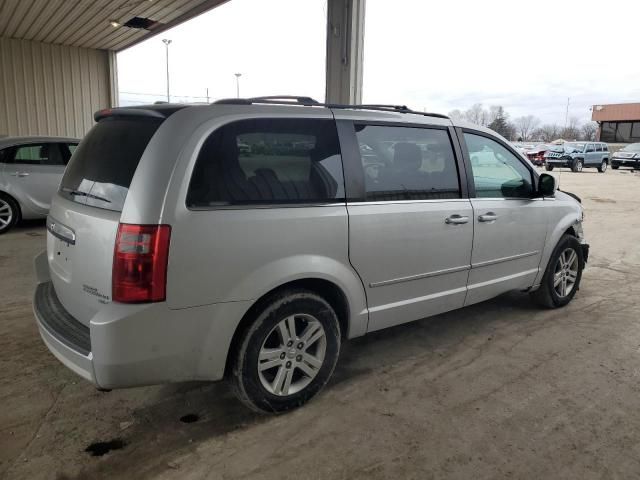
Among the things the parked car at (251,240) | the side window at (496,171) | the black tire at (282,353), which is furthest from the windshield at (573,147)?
the black tire at (282,353)

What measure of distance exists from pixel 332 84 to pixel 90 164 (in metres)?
4.45

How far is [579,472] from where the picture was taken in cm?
233

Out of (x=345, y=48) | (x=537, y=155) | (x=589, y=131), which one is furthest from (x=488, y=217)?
(x=589, y=131)

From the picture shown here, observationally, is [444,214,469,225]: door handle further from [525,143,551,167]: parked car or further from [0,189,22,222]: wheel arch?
[525,143,551,167]: parked car

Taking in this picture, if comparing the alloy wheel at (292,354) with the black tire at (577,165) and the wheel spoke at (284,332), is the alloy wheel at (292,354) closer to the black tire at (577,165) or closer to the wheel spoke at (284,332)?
the wheel spoke at (284,332)

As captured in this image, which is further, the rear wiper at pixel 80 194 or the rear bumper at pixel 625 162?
the rear bumper at pixel 625 162

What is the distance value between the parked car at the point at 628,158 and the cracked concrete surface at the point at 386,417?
2747cm

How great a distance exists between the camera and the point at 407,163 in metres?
3.25

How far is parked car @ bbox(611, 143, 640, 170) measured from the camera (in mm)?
26859

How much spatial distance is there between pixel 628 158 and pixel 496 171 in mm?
28171

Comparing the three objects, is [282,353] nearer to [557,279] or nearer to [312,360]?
[312,360]

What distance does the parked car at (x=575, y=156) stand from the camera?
2466cm

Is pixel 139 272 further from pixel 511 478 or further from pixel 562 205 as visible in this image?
pixel 562 205

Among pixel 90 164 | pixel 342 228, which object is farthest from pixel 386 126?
pixel 90 164
